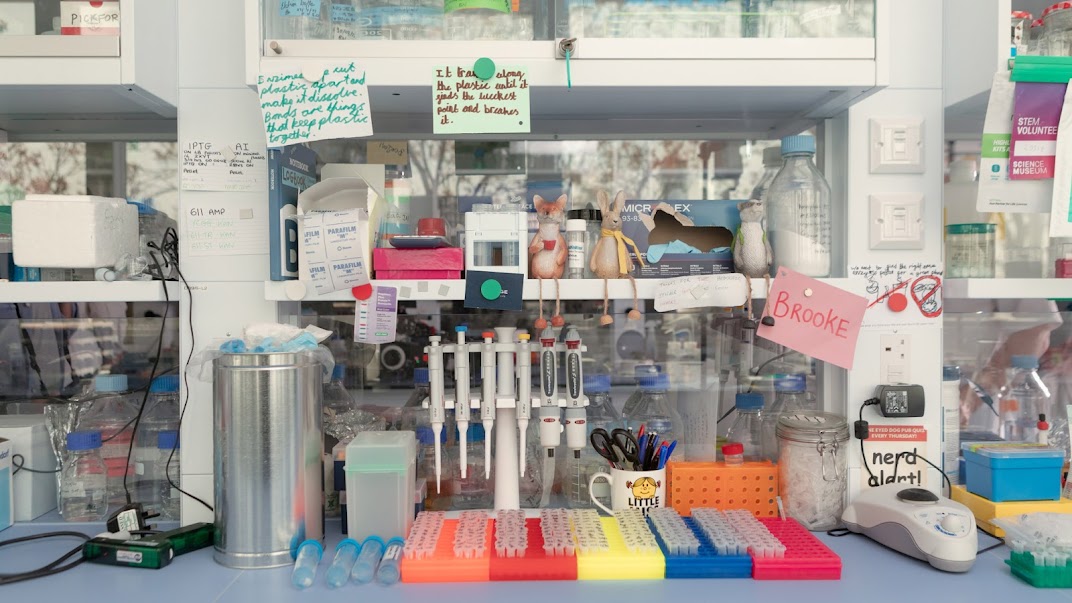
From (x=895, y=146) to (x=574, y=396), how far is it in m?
0.77

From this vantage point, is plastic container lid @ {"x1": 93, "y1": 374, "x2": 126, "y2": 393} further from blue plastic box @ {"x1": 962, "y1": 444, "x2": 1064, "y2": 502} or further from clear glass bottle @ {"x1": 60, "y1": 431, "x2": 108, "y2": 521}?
blue plastic box @ {"x1": 962, "y1": 444, "x2": 1064, "y2": 502}

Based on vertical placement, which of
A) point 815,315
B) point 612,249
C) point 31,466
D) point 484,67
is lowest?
point 31,466

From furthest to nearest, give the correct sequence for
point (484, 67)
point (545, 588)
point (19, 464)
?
point (19, 464)
point (484, 67)
point (545, 588)

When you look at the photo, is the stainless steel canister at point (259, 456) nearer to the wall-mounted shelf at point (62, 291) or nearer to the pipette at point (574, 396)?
the wall-mounted shelf at point (62, 291)

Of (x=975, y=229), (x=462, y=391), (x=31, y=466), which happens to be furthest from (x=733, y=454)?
(x=31, y=466)

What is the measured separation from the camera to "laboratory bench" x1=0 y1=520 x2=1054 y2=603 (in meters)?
1.07

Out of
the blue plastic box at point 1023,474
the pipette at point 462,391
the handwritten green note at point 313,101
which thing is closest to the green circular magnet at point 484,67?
the handwritten green note at point 313,101

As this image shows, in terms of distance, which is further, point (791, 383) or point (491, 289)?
point (791, 383)

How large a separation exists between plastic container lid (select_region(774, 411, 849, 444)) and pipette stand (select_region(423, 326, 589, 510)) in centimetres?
37

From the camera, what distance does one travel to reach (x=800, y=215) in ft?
4.56

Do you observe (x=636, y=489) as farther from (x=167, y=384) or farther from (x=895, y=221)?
(x=167, y=384)

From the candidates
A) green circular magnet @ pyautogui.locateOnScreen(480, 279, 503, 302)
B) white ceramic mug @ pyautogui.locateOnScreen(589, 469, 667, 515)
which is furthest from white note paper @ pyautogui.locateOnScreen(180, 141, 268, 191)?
white ceramic mug @ pyautogui.locateOnScreen(589, 469, 667, 515)

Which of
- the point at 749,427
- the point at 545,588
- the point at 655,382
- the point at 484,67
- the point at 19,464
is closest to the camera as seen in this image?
the point at 545,588

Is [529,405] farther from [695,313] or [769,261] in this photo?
[695,313]
